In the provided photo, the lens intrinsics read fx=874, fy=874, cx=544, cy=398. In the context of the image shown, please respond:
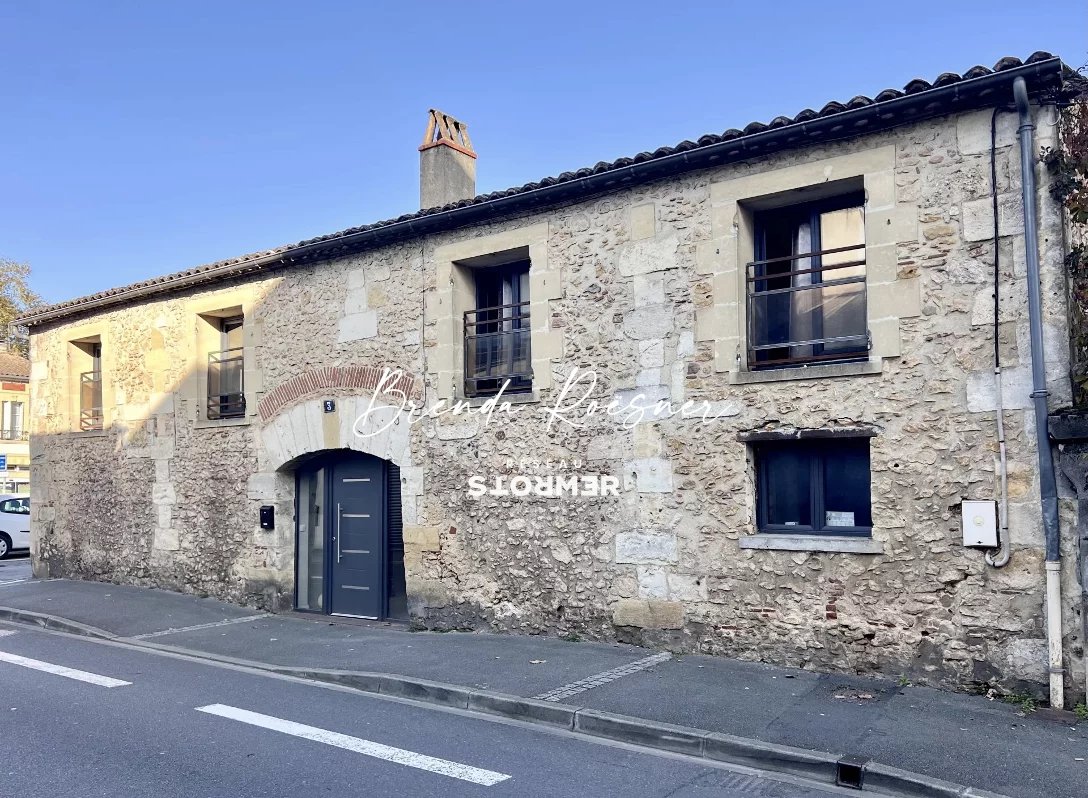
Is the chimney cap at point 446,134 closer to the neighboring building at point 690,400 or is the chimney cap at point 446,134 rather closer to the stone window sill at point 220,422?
the neighboring building at point 690,400

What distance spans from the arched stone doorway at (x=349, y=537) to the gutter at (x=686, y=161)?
2.61 m

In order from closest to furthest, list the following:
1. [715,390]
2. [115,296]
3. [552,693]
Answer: [552,693], [715,390], [115,296]

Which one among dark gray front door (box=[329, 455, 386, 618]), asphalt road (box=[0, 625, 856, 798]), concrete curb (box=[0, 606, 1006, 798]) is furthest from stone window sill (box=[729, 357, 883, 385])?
dark gray front door (box=[329, 455, 386, 618])

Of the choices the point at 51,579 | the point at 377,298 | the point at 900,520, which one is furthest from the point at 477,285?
the point at 51,579

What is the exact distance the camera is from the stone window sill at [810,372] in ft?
23.0

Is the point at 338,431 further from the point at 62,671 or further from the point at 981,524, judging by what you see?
the point at 981,524

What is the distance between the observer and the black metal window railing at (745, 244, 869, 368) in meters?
7.40

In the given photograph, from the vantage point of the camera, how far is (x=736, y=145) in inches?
296

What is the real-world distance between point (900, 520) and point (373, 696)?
175 inches

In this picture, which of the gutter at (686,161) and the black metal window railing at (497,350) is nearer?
the gutter at (686,161)

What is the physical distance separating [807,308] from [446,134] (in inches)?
255

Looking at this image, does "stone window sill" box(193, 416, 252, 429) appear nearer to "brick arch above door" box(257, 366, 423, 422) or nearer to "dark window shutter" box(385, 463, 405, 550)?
"brick arch above door" box(257, 366, 423, 422)

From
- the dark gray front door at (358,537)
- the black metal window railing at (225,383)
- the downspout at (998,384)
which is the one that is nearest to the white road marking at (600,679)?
the downspout at (998,384)

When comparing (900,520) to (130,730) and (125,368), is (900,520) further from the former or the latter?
(125,368)
